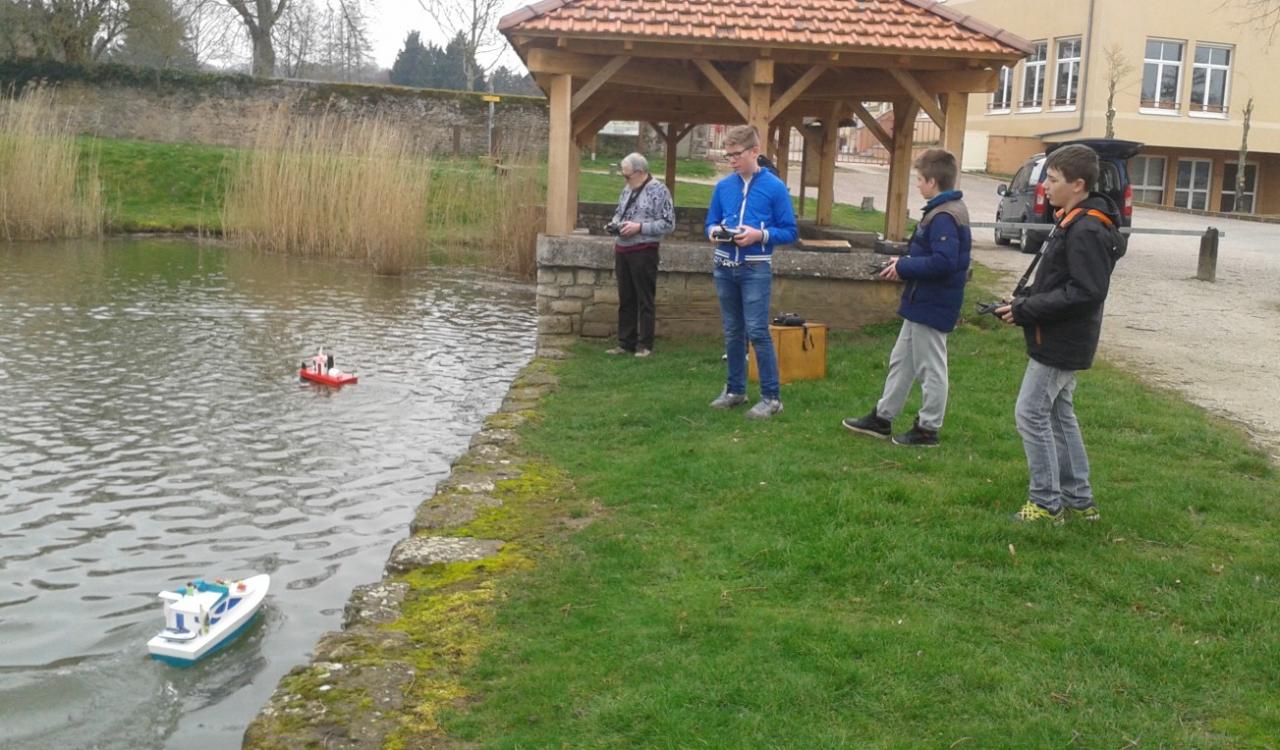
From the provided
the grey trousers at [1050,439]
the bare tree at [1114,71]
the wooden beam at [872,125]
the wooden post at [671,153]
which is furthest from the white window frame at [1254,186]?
the grey trousers at [1050,439]

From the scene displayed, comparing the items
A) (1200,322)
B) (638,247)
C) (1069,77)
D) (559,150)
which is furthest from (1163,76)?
(638,247)

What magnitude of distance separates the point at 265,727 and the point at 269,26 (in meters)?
43.4

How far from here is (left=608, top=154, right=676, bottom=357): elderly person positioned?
429 inches

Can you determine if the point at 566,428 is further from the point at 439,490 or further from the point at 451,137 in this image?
the point at 451,137

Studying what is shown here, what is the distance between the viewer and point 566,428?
8789 mm

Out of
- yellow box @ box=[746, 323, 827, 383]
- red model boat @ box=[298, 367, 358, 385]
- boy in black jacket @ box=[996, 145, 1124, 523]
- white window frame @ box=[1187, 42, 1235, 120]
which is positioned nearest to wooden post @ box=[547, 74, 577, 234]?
red model boat @ box=[298, 367, 358, 385]

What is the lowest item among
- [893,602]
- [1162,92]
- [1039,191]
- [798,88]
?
[893,602]

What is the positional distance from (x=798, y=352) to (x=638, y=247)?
2141 mm

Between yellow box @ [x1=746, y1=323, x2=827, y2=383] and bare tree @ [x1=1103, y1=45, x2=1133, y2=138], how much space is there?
2949cm

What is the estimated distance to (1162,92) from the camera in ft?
129

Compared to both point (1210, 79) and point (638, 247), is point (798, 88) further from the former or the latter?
point (1210, 79)

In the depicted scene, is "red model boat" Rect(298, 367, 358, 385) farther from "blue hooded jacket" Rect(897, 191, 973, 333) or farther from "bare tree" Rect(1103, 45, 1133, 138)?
"bare tree" Rect(1103, 45, 1133, 138)

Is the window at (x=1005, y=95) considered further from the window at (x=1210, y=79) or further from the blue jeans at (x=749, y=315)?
the blue jeans at (x=749, y=315)

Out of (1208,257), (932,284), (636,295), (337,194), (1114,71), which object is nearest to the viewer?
(932,284)
